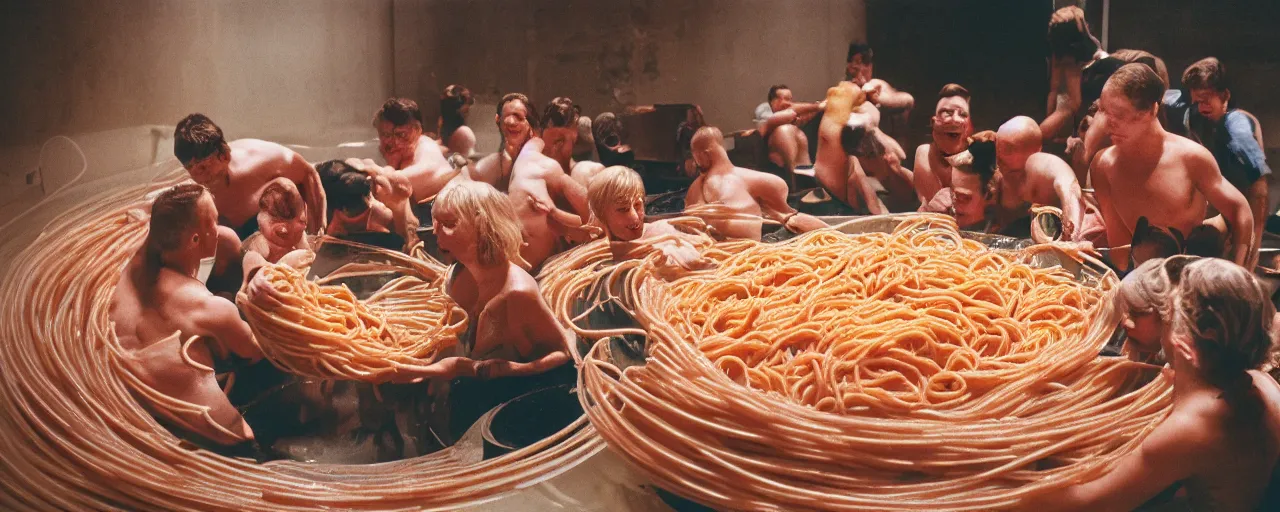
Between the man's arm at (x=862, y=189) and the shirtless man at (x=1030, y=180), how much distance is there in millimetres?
511

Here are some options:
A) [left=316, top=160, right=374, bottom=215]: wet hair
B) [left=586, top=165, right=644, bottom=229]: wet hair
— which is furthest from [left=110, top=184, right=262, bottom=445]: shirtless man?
[left=586, top=165, right=644, bottom=229]: wet hair

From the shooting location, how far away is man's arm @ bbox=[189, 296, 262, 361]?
2.82m

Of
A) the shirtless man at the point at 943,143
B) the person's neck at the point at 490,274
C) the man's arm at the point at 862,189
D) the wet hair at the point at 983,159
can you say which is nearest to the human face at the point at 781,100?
the man's arm at the point at 862,189

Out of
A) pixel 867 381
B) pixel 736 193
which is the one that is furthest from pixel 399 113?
pixel 867 381

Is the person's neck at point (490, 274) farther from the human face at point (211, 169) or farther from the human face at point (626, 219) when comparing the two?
the human face at point (211, 169)

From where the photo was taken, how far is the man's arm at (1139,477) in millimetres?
2029

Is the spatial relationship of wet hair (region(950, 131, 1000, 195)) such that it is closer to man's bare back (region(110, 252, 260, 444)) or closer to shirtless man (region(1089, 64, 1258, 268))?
shirtless man (region(1089, 64, 1258, 268))

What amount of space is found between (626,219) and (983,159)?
1.33 metres

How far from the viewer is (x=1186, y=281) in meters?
2.00

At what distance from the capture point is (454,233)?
294 cm

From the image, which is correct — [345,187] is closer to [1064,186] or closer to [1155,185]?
[1064,186]

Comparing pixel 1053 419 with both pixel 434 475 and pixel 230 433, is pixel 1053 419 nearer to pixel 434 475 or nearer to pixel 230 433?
pixel 434 475

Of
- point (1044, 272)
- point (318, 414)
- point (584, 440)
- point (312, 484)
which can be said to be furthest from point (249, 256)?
point (1044, 272)

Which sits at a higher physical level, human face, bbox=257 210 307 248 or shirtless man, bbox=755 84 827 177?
shirtless man, bbox=755 84 827 177
